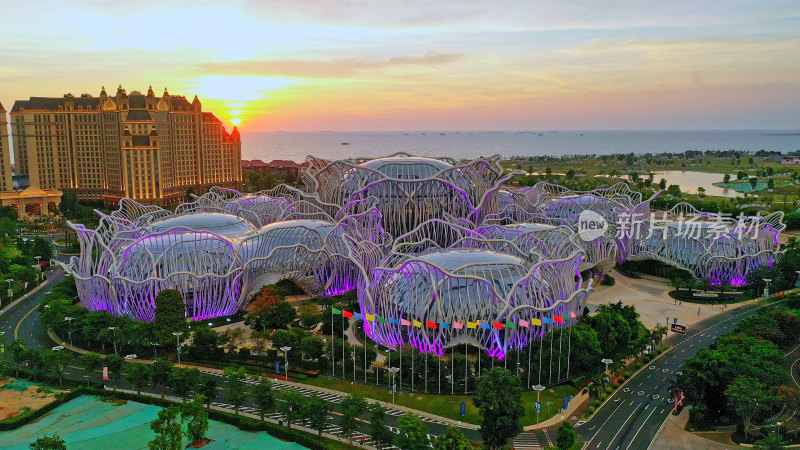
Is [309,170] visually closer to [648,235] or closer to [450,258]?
[450,258]

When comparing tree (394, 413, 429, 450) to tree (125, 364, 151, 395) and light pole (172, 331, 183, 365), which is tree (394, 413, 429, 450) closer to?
tree (125, 364, 151, 395)

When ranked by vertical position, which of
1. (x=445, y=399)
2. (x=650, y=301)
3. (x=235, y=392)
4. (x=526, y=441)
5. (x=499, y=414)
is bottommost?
(x=526, y=441)

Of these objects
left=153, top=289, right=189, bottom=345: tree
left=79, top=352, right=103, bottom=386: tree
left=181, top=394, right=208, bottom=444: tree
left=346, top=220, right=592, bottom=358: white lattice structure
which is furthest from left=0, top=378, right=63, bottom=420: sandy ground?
left=346, top=220, right=592, bottom=358: white lattice structure

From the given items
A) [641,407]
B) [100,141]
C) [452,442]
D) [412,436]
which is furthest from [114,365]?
[100,141]

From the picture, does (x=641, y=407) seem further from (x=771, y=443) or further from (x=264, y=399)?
(x=264, y=399)

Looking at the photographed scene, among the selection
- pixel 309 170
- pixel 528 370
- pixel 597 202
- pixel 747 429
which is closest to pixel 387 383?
pixel 528 370
